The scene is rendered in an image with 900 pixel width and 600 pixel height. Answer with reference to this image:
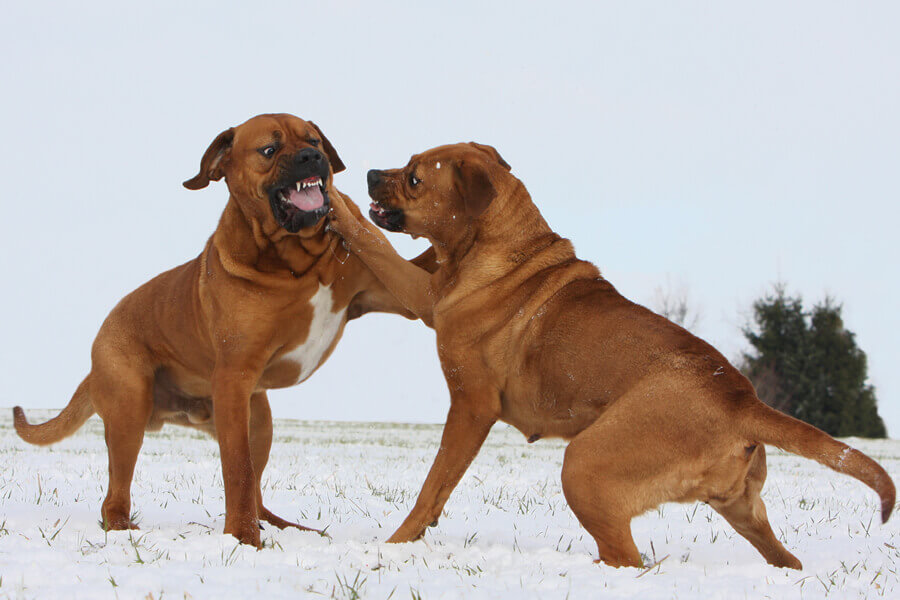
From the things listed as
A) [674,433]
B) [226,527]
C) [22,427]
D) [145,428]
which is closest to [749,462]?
[674,433]

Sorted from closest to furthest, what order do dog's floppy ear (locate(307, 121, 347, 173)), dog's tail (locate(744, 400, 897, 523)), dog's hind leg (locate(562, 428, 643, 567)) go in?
dog's tail (locate(744, 400, 897, 523)) < dog's hind leg (locate(562, 428, 643, 567)) < dog's floppy ear (locate(307, 121, 347, 173))

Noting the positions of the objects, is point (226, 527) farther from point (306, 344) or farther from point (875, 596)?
point (875, 596)

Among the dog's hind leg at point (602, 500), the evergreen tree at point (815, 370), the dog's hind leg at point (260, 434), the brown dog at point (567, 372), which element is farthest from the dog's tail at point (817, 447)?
the evergreen tree at point (815, 370)

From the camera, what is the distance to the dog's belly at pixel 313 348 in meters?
5.34

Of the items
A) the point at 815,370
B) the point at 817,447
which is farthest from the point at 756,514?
the point at 815,370

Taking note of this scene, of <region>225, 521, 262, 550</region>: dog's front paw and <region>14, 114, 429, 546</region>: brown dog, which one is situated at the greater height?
<region>14, 114, 429, 546</region>: brown dog

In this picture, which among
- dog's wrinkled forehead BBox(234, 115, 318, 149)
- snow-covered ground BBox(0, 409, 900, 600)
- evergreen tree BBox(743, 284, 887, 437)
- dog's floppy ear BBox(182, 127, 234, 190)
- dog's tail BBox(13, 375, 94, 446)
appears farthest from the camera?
evergreen tree BBox(743, 284, 887, 437)

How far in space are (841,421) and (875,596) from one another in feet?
104

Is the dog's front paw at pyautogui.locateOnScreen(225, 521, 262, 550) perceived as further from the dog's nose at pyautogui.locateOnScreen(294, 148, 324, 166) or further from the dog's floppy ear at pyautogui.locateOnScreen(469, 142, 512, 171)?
the dog's floppy ear at pyautogui.locateOnScreen(469, 142, 512, 171)

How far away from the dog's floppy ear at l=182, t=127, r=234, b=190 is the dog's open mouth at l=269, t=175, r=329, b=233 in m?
0.58

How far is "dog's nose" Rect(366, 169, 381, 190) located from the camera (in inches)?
211

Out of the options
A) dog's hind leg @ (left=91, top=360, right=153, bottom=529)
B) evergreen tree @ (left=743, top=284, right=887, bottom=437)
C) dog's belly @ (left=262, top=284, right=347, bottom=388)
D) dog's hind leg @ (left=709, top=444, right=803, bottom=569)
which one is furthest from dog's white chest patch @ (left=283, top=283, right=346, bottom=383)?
evergreen tree @ (left=743, top=284, right=887, bottom=437)

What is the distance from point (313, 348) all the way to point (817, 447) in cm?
303

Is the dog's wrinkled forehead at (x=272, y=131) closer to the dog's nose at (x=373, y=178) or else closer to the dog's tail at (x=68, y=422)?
the dog's nose at (x=373, y=178)
